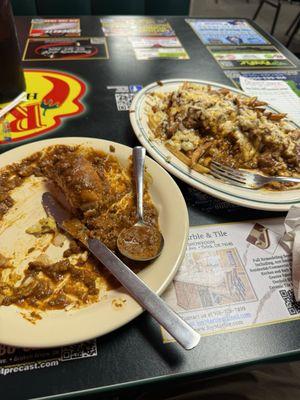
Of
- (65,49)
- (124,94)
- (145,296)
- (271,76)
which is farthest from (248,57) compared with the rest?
(145,296)

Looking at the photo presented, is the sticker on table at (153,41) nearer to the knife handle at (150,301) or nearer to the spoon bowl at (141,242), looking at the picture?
the spoon bowl at (141,242)

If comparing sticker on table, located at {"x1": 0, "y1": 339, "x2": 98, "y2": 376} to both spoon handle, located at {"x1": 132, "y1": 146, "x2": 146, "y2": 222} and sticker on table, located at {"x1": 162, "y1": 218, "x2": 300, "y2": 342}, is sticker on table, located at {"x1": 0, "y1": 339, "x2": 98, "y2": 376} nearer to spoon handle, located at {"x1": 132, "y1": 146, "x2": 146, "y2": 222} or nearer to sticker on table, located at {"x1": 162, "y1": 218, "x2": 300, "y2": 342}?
sticker on table, located at {"x1": 162, "y1": 218, "x2": 300, "y2": 342}

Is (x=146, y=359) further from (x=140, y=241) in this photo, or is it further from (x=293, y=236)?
(x=293, y=236)

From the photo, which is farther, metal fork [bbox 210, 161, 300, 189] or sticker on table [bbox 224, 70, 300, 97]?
sticker on table [bbox 224, 70, 300, 97]

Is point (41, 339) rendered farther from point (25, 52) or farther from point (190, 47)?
point (190, 47)

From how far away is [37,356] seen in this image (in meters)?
0.61

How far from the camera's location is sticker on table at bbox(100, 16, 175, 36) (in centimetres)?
201

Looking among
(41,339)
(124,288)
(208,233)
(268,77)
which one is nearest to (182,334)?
(124,288)

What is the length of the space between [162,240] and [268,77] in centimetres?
137

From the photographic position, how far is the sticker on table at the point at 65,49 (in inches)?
66.5

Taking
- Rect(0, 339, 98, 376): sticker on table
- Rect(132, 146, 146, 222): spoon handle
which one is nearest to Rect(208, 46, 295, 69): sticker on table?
Rect(132, 146, 146, 222): spoon handle

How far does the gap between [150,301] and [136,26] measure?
2.00 m

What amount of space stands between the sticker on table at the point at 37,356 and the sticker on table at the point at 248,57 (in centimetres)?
165

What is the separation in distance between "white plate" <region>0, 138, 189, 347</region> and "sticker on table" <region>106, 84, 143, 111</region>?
2.12 feet
